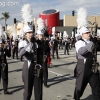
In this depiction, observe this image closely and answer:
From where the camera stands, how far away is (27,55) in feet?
16.2

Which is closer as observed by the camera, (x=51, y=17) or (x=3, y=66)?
(x=3, y=66)

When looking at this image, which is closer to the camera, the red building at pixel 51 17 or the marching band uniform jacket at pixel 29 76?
the marching band uniform jacket at pixel 29 76

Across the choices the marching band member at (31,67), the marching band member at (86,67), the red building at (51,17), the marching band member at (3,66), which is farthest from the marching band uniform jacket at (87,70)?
the red building at (51,17)

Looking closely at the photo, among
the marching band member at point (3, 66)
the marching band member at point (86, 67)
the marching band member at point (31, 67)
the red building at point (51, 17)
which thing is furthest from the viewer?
the red building at point (51, 17)

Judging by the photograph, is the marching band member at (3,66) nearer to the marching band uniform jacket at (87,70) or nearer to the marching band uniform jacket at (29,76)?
the marching band uniform jacket at (29,76)

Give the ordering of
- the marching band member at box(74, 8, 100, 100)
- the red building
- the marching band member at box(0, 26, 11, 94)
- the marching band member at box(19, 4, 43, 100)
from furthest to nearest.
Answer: the red building, the marching band member at box(0, 26, 11, 94), the marching band member at box(74, 8, 100, 100), the marching band member at box(19, 4, 43, 100)

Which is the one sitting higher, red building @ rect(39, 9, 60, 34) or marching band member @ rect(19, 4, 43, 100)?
red building @ rect(39, 9, 60, 34)

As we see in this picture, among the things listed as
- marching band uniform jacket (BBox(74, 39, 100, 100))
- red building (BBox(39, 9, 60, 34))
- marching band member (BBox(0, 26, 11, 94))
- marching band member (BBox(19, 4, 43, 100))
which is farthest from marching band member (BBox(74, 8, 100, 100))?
red building (BBox(39, 9, 60, 34))

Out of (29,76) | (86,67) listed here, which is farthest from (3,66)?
(86,67)

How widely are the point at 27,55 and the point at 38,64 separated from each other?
298mm

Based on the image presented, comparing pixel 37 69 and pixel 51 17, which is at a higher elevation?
pixel 51 17

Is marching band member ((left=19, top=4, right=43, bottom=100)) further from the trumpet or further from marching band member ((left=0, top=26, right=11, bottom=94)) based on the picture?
marching band member ((left=0, top=26, right=11, bottom=94))

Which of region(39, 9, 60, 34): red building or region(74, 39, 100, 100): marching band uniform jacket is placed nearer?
region(74, 39, 100, 100): marching band uniform jacket

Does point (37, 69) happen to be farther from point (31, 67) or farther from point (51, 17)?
point (51, 17)
